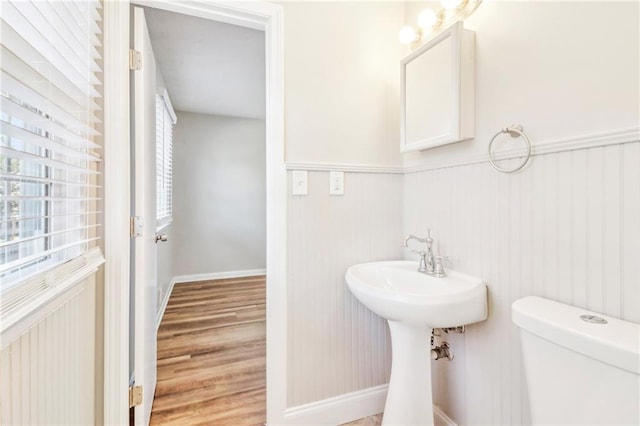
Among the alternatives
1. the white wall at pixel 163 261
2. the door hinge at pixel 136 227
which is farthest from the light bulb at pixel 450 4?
the white wall at pixel 163 261

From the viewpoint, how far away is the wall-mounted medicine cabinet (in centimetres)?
120

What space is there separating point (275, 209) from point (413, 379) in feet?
3.08

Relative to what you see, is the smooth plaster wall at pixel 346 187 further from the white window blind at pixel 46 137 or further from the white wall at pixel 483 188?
the white window blind at pixel 46 137

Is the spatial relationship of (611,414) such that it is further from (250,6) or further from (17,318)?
(250,6)

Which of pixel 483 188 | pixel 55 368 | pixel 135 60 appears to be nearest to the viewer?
pixel 55 368

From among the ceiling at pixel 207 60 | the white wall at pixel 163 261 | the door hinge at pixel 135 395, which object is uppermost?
the ceiling at pixel 207 60

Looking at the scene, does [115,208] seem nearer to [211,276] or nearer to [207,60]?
[207,60]

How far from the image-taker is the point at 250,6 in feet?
4.37

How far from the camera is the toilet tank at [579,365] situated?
651 mm

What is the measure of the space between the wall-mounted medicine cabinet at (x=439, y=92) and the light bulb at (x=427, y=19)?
12 cm

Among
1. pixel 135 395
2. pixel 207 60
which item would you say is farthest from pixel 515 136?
pixel 207 60

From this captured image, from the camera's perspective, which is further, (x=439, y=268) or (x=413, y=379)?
(x=439, y=268)

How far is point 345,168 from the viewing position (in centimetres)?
151

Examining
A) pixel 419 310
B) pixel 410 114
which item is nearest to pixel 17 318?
pixel 419 310
